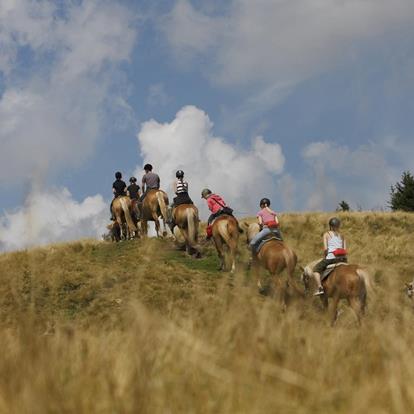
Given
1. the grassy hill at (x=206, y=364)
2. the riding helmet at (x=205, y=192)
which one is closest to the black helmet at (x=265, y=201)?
the riding helmet at (x=205, y=192)

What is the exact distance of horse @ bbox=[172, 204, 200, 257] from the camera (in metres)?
19.2

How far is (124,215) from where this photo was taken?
2361 cm

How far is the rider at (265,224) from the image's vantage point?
51.9 feet

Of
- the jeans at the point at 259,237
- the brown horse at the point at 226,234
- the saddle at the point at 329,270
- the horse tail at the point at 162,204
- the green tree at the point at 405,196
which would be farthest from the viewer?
the green tree at the point at 405,196

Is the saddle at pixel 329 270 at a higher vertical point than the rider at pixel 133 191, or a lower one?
lower

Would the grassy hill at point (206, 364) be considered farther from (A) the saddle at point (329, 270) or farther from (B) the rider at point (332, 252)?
(B) the rider at point (332, 252)

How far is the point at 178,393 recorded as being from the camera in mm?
2508

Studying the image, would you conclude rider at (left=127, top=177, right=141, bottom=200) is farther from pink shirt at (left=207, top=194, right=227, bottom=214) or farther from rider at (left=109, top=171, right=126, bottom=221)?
pink shirt at (left=207, top=194, right=227, bottom=214)

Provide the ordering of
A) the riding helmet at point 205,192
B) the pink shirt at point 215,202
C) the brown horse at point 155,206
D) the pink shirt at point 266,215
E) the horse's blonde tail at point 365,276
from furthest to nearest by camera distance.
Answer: the brown horse at point 155,206
the riding helmet at point 205,192
the pink shirt at point 215,202
the pink shirt at point 266,215
the horse's blonde tail at point 365,276

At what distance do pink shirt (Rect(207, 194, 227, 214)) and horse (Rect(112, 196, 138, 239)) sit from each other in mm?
5255

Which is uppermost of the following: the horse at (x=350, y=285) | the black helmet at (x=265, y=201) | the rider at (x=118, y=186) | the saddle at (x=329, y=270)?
the rider at (x=118, y=186)

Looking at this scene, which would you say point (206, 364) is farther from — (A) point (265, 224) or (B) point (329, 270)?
(A) point (265, 224)

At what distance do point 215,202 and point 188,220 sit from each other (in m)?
1.17

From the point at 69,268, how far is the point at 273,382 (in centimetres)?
1642
